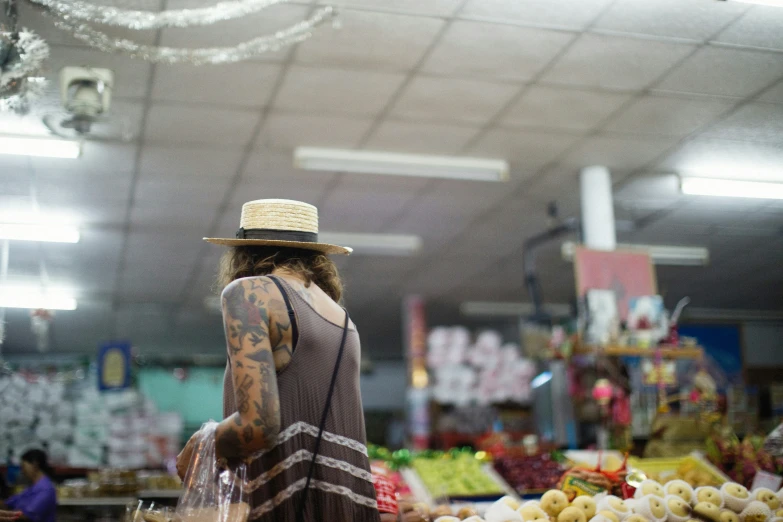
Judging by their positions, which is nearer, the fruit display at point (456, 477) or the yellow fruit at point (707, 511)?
the yellow fruit at point (707, 511)

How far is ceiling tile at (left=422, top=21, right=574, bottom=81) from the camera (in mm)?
4637

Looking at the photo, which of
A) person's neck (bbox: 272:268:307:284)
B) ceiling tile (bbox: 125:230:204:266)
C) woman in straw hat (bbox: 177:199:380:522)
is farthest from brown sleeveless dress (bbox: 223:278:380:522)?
ceiling tile (bbox: 125:230:204:266)

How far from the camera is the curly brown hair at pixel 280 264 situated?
205 centimetres

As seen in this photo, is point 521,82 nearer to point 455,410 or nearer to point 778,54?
point 778,54

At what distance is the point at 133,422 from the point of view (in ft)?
39.5

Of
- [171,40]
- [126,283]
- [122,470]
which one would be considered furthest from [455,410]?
[171,40]

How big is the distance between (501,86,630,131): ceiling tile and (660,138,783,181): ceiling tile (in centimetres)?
83

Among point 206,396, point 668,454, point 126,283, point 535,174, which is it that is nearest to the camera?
point 668,454

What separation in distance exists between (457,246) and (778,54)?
5855 millimetres

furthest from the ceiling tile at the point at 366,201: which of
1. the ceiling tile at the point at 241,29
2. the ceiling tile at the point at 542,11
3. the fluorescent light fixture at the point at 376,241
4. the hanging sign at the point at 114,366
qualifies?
the hanging sign at the point at 114,366

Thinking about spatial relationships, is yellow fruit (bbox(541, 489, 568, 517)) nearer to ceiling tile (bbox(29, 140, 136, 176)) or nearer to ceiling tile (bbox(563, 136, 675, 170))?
ceiling tile (bbox(563, 136, 675, 170))

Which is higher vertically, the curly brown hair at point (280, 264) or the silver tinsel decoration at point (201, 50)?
the silver tinsel decoration at point (201, 50)

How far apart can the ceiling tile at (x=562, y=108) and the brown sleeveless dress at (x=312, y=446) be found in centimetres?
389

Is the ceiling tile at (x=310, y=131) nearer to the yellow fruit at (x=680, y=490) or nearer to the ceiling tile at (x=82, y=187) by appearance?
the ceiling tile at (x=82, y=187)
